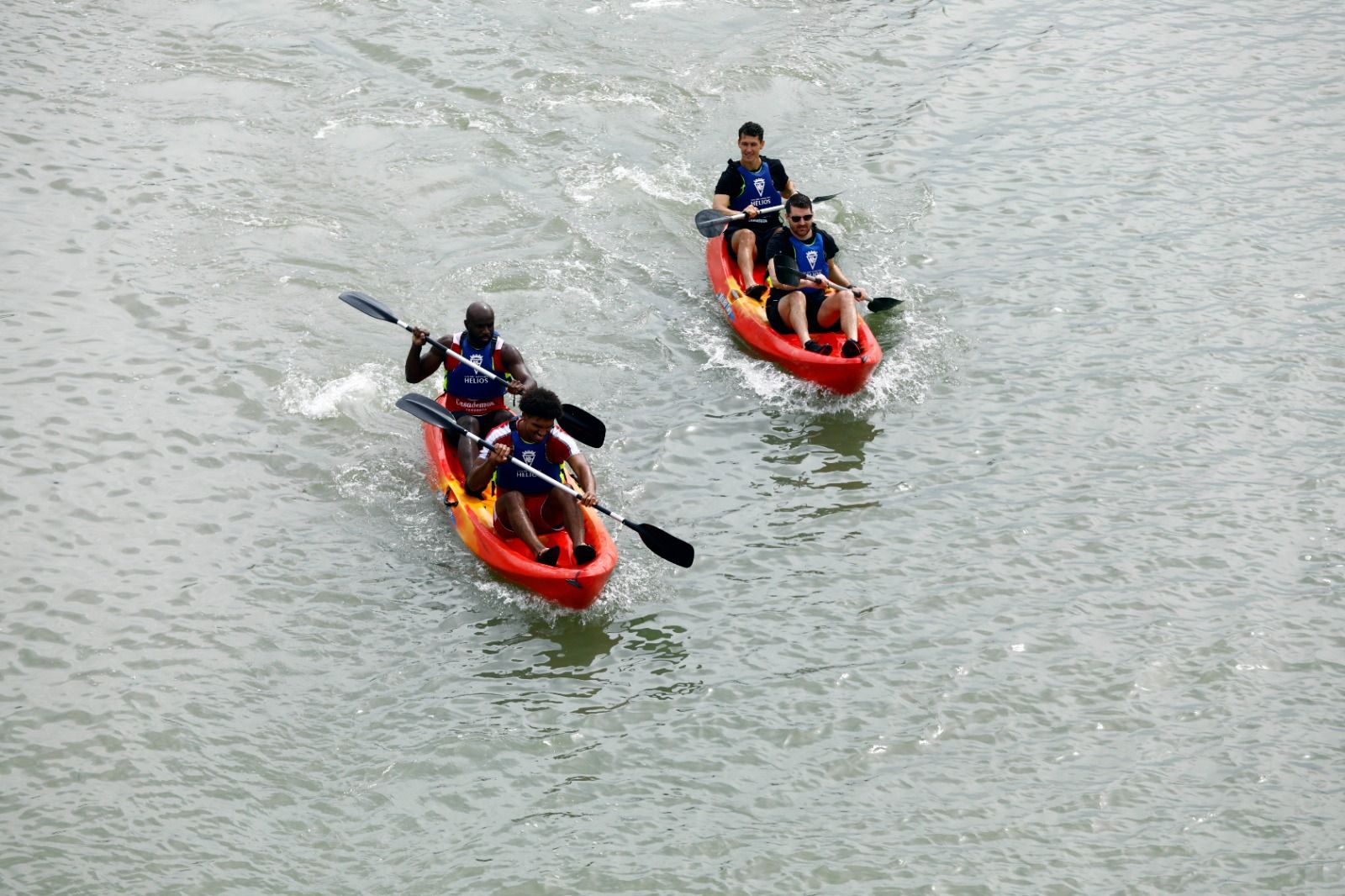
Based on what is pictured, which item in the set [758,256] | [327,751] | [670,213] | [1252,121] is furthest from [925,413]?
[1252,121]

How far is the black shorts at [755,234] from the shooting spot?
13.4m

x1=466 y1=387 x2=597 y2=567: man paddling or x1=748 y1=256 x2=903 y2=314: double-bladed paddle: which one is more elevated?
x1=748 y1=256 x2=903 y2=314: double-bladed paddle

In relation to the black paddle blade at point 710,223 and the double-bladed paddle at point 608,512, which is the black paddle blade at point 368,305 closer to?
the double-bladed paddle at point 608,512

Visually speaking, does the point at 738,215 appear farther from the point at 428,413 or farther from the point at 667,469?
the point at 428,413

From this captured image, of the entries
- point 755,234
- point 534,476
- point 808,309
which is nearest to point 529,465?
point 534,476

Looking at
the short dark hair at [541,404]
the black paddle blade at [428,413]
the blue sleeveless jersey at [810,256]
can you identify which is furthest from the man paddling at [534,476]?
the blue sleeveless jersey at [810,256]

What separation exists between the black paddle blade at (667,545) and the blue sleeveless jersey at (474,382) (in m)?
1.92

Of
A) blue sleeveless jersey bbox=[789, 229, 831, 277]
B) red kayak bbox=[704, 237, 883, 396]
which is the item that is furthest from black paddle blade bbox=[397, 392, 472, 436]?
blue sleeveless jersey bbox=[789, 229, 831, 277]

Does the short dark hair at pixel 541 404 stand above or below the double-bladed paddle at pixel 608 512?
above

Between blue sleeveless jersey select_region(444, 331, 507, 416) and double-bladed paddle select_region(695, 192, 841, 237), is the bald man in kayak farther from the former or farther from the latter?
double-bladed paddle select_region(695, 192, 841, 237)

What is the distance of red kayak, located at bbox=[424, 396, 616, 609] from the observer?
9.31 metres

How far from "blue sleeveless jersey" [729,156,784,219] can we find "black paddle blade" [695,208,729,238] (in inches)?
12.8

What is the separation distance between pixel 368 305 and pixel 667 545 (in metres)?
3.66

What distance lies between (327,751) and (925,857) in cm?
365
